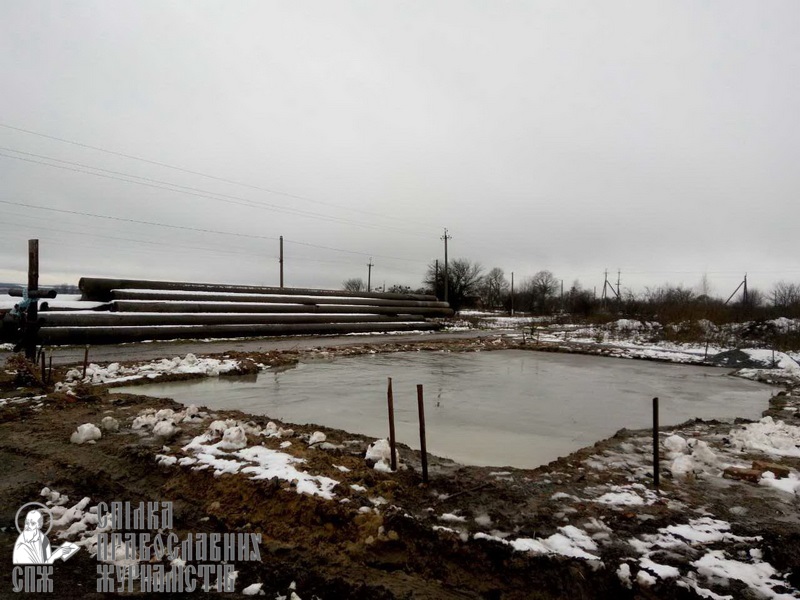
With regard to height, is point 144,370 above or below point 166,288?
below

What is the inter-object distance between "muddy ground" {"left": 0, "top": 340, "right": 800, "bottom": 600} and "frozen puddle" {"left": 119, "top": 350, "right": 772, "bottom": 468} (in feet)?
2.34

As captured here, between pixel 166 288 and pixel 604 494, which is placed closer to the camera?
pixel 604 494

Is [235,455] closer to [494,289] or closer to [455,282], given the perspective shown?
[455,282]

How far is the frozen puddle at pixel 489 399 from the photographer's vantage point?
5.57 metres

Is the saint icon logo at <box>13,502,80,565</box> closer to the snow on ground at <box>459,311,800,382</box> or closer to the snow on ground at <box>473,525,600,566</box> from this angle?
the snow on ground at <box>473,525,600,566</box>

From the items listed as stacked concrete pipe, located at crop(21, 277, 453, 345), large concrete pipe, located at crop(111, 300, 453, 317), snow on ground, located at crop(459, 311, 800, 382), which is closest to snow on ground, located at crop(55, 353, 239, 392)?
stacked concrete pipe, located at crop(21, 277, 453, 345)

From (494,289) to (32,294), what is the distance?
7146cm

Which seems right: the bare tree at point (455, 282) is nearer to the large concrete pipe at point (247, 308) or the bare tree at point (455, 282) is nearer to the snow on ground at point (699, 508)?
the large concrete pipe at point (247, 308)

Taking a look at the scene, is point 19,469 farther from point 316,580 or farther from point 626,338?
point 626,338

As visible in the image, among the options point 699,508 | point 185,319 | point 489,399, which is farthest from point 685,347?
point 185,319

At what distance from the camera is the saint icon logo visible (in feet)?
9.14

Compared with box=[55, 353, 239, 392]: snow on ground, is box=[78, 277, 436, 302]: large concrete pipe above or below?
above

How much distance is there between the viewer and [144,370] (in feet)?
31.2

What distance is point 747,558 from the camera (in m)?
2.76
